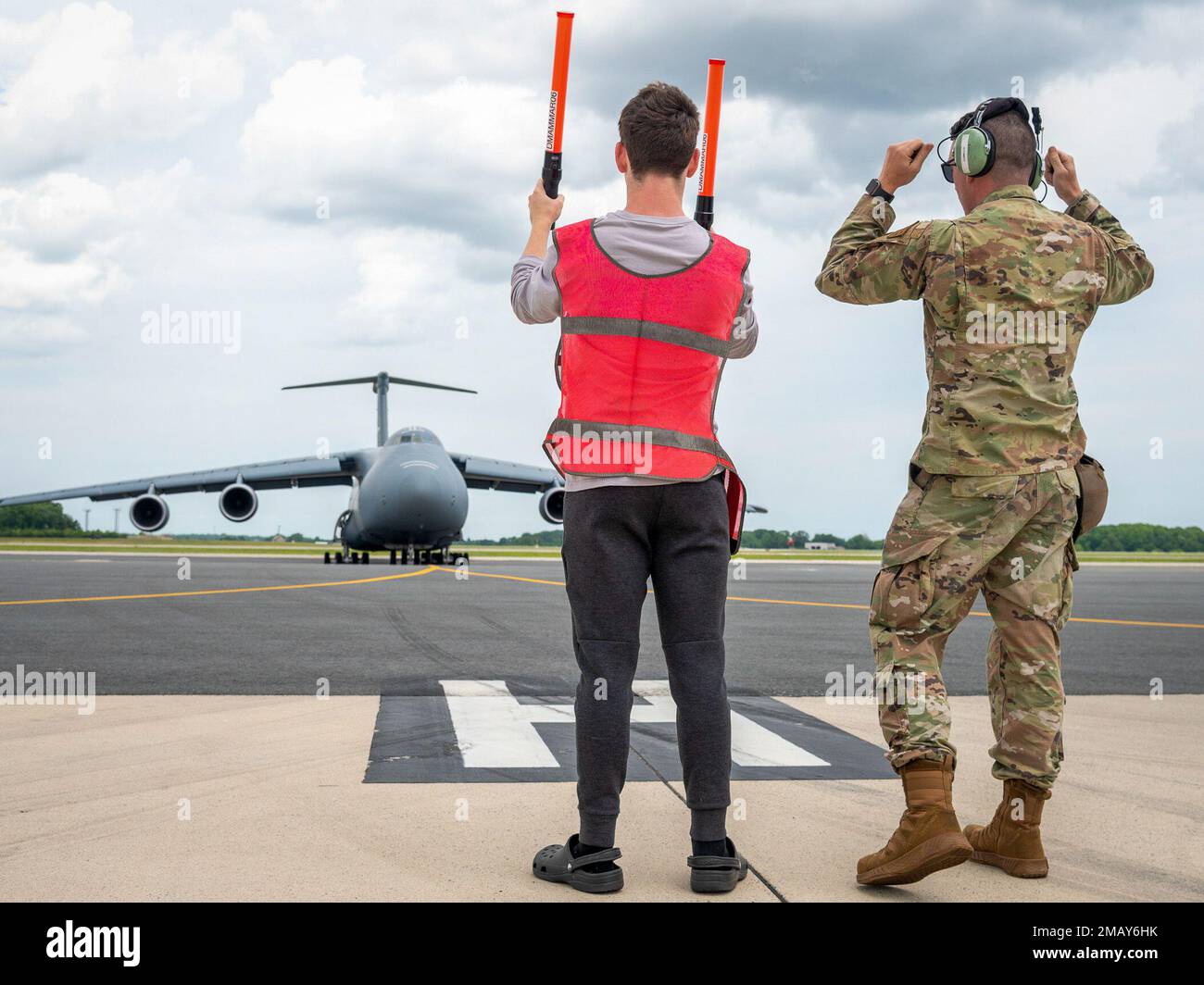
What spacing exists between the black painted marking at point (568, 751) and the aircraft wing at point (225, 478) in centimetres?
2888

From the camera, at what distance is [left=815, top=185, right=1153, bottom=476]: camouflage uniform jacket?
308 cm

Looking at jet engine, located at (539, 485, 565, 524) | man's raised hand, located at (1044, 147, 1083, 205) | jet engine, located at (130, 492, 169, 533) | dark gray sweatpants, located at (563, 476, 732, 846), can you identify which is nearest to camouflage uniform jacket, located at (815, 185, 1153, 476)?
man's raised hand, located at (1044, 147, 1083, 205)

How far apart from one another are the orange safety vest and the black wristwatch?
54 cm

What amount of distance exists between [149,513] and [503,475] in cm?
1150

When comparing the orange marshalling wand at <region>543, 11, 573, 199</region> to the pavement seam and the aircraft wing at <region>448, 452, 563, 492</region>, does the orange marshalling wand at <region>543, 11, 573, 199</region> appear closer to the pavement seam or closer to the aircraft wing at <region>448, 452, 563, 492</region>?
the pavement seam

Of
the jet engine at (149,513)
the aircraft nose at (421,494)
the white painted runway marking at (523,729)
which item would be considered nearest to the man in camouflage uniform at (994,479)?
the white painted runway marking at (523,729)

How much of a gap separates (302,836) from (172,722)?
225 cm

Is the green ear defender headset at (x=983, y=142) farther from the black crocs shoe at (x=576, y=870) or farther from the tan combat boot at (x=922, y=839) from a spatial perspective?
the black crocs shoe at (x=576, y=870)

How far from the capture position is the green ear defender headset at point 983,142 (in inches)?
127

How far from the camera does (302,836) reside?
3.23m

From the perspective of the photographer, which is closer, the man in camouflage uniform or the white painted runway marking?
the man in camouflage uniform

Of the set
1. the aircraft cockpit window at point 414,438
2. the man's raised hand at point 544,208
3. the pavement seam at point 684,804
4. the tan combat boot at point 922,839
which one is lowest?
the pavement seam at point 684,804

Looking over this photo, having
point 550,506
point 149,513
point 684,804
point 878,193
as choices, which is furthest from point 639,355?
point 149,513
